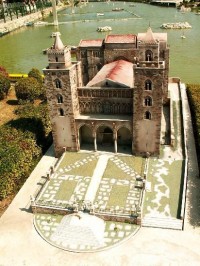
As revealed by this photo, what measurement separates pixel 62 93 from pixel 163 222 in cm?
1796

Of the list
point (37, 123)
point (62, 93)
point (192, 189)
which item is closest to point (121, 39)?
point (62, 93)

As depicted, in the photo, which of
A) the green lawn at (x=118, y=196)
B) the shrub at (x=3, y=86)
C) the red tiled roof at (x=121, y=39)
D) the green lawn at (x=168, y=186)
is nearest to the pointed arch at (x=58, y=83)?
the green lawn at (x=118, y=196)

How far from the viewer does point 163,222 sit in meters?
30.1

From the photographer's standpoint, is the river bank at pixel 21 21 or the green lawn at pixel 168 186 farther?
the river bank at pixel 21 21

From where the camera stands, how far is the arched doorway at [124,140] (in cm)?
4072

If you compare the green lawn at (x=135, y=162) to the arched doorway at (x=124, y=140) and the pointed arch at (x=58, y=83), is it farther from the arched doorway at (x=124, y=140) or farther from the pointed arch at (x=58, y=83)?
the pointed arch at (x=58, y=83)

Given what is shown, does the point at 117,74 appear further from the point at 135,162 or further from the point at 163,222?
the point at 163,222

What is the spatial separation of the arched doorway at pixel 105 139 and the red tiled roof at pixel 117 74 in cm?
595

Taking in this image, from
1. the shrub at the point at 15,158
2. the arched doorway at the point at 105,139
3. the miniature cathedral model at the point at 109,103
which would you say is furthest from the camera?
the arched doorway at the point at 105,139

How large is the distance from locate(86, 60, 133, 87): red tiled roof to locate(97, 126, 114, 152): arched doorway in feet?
19.5

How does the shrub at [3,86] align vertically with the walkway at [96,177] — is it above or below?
above

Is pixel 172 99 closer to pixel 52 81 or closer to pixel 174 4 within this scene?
pixel 52 81

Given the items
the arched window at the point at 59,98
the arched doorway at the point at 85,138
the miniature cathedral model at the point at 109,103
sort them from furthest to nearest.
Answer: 1. the arched doorway at the point at 85,138
2. the arched window at the point at 59,98
3. the miniature cathedral model at the point at 109,103

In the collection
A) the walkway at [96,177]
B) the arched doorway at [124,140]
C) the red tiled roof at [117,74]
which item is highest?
the red tiled roof at [117,74]
